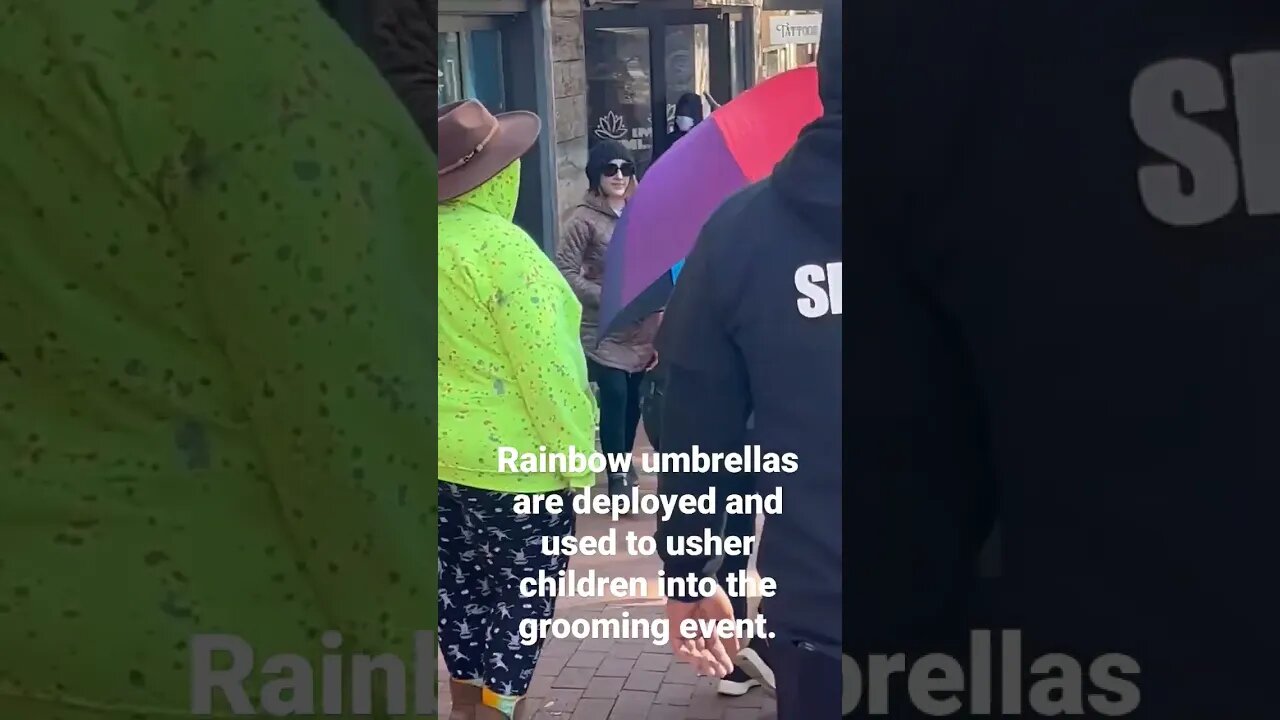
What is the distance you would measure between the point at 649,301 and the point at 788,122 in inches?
12.9

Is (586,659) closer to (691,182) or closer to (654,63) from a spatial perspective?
(691,182)

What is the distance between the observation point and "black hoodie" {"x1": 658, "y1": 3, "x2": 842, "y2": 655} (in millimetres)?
1757

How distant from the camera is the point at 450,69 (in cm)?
173

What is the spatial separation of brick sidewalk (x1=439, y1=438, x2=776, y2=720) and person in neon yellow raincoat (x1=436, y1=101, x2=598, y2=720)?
0.11 ft

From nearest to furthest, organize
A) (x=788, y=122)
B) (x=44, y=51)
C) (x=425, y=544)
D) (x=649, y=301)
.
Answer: (x=44, y=51), (x=425, y=544), (x=788, y=122), (x=649, y=301)

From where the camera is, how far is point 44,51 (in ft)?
4.42

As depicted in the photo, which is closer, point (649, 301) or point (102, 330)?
point (102, 330)

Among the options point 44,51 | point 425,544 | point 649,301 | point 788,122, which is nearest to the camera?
point 44,51

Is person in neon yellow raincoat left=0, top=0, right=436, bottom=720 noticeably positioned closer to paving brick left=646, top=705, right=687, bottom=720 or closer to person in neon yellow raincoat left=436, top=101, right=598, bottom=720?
person in neon yellow raincoat left=436, top=101, right=598, bottom=720

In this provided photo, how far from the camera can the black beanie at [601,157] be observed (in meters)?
1.75

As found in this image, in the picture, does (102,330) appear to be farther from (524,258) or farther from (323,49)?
(524,258)

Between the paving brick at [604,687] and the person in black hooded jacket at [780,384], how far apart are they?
0.11 meters

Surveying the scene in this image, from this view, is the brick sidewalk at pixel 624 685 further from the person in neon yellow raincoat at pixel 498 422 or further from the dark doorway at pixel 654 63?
the dark doorway at pixel 654 63

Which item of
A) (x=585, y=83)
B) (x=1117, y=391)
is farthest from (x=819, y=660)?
(x=585, y=83)
